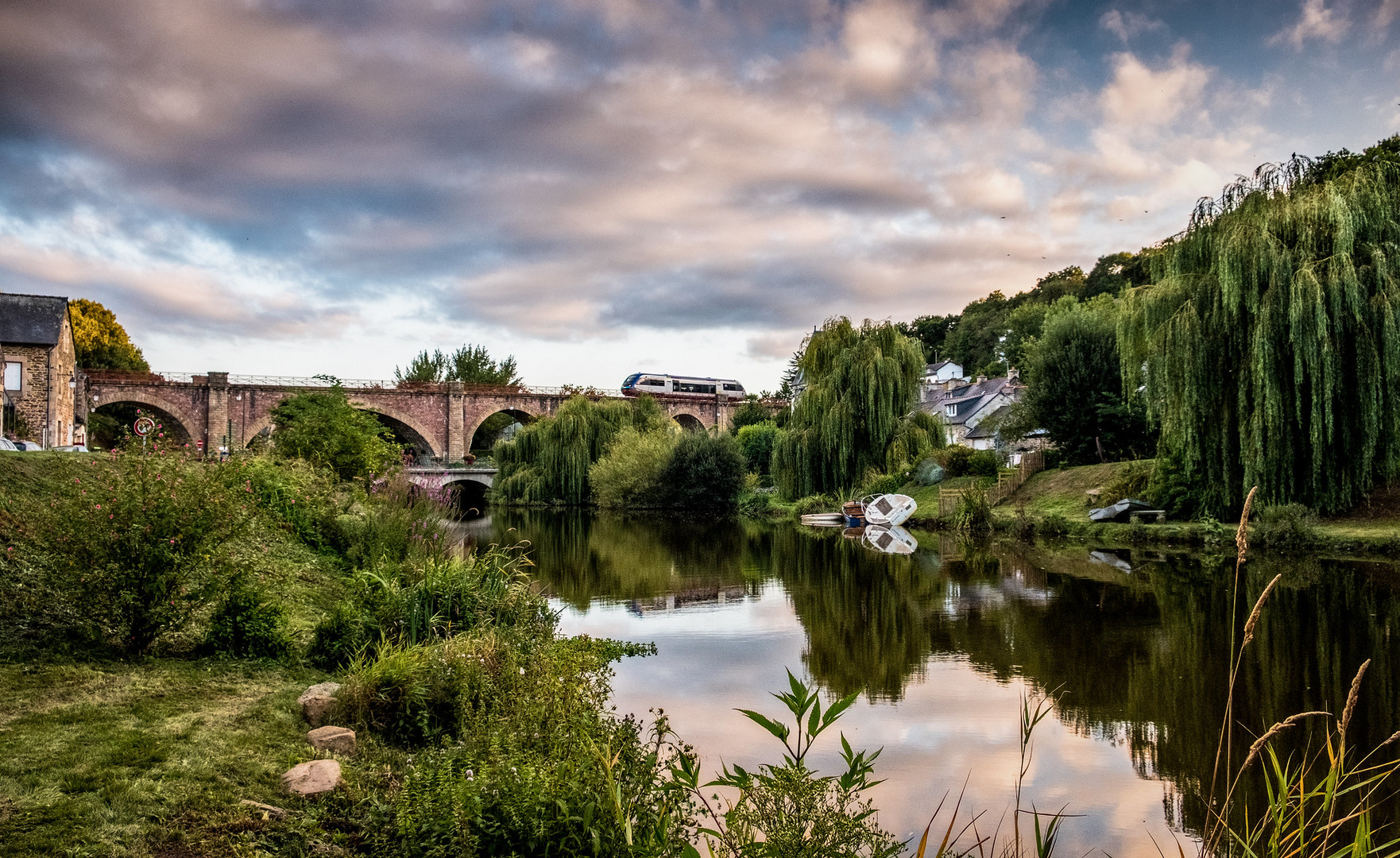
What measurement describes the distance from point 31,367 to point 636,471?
72.2 ft

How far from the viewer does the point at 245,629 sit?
6.86 m

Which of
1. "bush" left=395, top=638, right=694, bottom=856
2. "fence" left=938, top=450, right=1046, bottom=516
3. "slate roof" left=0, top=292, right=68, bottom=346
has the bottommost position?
"bush" left=395, top=638, right=694, bottom=856

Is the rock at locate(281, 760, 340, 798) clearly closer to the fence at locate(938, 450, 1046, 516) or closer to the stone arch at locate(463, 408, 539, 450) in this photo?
the fence at locate(938, 450, 1046, 516)

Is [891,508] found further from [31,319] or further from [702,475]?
[31,319]

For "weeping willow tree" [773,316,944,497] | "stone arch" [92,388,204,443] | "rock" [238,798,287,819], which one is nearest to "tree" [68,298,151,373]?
"stone arch" [92,388,204,443]

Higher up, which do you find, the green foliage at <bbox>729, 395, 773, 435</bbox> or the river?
the green foliage at <bbox>729, 395, 773, 435</bbox>

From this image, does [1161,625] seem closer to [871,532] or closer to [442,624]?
[442,624]

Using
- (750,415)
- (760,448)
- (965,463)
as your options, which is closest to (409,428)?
(750,415)

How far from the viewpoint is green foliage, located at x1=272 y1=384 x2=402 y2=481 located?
1939cm

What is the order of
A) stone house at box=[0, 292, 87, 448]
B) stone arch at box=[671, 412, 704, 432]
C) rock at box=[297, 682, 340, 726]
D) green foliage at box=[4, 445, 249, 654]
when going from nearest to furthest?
rock at box=[297, 682, 340, 726] → green foliage at box=[4, 445, 249, 654] → stone house at box=[0, 292, 87, 448] → stone arch at box=[671, 412, 704, 432]

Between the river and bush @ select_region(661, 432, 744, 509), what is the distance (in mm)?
18674

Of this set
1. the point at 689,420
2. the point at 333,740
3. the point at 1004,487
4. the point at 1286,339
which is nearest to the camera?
the point at 333,740

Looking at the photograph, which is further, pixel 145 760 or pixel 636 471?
pixel 636 471

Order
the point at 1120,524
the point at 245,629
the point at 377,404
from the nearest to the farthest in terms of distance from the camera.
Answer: the point at 245,629
the point at 1120,524
the point at 377,404
